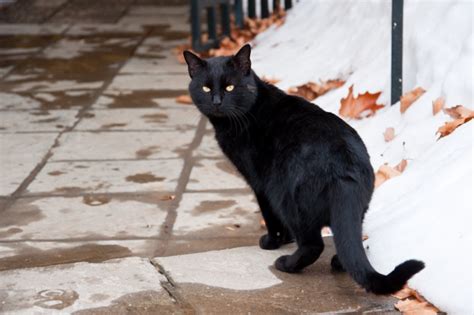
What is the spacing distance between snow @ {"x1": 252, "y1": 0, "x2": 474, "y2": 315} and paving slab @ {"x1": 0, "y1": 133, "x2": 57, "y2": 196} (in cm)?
194

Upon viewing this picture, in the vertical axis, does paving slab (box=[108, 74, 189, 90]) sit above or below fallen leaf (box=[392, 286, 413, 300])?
below

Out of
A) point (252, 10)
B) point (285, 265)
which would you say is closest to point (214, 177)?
point (285, 265)

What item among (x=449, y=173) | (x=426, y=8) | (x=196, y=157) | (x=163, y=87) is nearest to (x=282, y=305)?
(x=449, y=173)

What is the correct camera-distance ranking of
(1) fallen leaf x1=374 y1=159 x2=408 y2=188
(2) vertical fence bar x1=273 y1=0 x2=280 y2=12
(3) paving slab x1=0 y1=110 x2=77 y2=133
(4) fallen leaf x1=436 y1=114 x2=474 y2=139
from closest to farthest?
(4) fallen leaf x1=436 y1=114 x2=474 y2=139 → (1) fallen leaf x1=374 y1=159 x2=408 y2=188 → (3) paving slab x1=0 y1=110 x2=77 y2=133 → (2) vertical fence bar x1=273 y1=0 x2=280 y2=12

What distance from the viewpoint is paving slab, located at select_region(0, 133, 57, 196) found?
566 centimetres

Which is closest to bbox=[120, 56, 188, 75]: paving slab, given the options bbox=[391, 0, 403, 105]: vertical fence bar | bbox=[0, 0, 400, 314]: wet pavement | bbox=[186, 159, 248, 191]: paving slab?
bbox=[0, 0, 400, 314]: wet pavement

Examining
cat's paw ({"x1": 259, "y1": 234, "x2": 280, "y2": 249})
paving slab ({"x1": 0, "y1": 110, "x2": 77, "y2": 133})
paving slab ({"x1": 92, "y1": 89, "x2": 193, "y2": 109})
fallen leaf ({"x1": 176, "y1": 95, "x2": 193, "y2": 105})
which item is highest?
cat's paw ({"x1": 259, "y1": 234, "x2": 280, "y2": 249})

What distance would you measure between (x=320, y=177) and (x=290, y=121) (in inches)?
16.5

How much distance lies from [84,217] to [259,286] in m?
1.46

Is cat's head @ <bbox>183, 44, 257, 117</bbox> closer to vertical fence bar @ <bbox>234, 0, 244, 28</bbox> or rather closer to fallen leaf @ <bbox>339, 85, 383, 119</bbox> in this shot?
fallen leaf @ <bbox>339, 85, 383, 119</bbox>

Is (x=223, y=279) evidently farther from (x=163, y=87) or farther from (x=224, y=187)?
(x=163, y=87)

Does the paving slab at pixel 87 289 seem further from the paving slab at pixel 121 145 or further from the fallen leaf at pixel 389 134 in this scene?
the paving slab at pixel 121 145

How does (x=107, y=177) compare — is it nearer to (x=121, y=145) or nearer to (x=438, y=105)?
(x=121, y=145)

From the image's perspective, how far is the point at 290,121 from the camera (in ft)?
13.4
